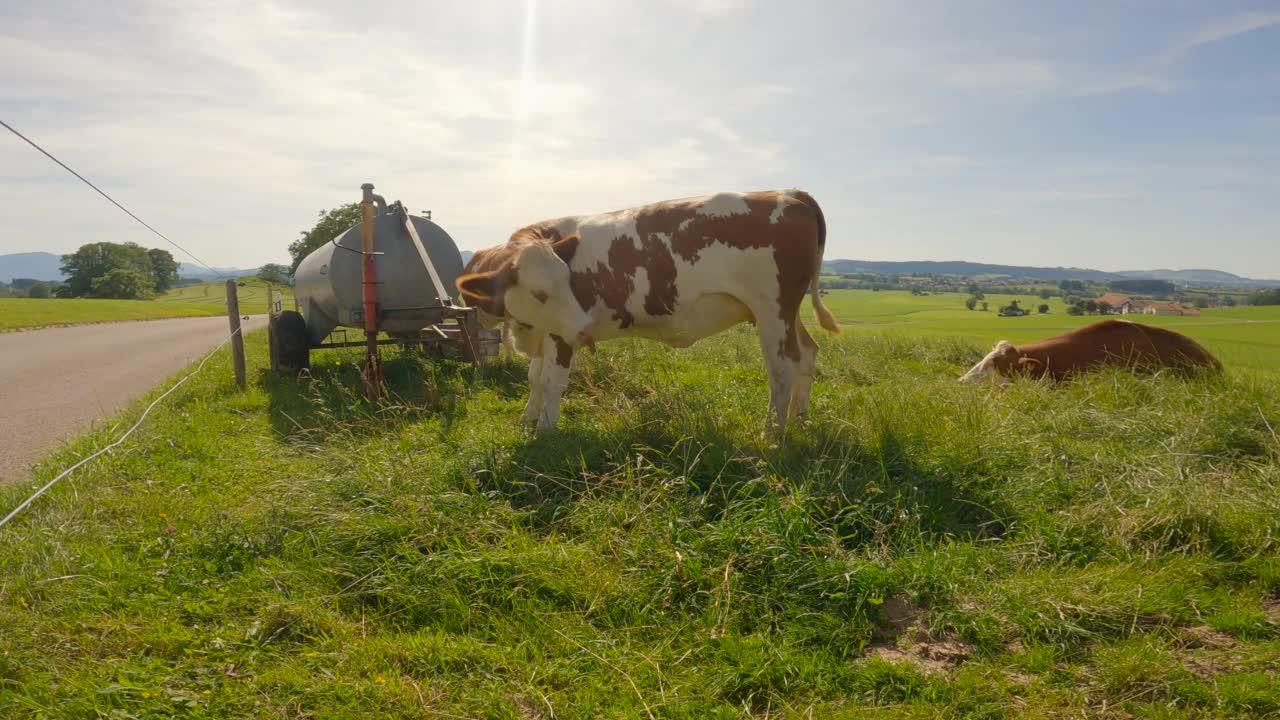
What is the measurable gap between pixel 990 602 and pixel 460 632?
243 cm

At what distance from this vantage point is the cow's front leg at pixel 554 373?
19.6 feet

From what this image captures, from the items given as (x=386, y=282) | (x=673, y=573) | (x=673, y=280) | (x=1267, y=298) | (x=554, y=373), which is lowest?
(x=673, y=573)

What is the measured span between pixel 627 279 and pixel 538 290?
774mm

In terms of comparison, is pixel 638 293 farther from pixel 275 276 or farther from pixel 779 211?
pixel 275 276

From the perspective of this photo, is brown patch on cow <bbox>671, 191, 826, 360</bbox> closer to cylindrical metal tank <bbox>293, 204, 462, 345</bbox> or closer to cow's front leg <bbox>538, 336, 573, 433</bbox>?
cow's front leg <bbox>538, 336, 573, 433</bbox>

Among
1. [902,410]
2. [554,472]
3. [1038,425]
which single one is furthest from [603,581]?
[1038,425]

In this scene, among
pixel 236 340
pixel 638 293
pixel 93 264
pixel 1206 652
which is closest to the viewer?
pixel 1206 652

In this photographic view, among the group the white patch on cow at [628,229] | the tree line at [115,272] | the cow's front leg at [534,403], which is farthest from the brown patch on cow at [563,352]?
the tree line at [115,272]

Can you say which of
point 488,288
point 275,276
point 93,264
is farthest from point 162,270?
point 488,288

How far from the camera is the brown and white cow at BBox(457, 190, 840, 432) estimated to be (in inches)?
229

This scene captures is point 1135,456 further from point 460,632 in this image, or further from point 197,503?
point 197,503

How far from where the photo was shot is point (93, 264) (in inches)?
2970

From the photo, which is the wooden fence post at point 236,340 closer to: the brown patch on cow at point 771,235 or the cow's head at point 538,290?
the cow's head at point 538,290

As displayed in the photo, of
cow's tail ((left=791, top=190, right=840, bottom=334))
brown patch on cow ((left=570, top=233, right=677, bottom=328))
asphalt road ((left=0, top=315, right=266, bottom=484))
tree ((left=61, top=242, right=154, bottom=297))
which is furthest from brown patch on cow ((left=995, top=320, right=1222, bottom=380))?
tree ((left=61, top=242, right=154, bottom=297))
